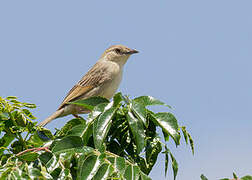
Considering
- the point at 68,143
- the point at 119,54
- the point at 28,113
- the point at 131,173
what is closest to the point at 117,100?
the point at 68,143

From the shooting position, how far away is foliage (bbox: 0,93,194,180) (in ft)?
9.12

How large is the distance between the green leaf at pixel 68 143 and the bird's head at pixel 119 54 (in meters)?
5.53

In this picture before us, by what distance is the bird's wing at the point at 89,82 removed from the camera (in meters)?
8.02

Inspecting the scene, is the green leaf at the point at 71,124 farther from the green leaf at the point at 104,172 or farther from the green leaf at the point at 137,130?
the green leaf at the point at 104,172

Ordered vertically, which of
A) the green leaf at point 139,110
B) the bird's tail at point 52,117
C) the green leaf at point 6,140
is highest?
the green leaf at point 139,110

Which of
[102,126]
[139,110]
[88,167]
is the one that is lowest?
[88,167]

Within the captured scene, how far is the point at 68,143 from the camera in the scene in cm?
302

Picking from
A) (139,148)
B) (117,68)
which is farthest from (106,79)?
(139,148)

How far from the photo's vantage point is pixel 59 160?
2879mm

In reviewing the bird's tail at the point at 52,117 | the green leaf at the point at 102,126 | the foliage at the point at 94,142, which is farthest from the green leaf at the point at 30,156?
the bird's tail at the point at 52,117

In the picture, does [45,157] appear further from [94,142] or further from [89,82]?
[89,82]

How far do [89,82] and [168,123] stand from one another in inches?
192

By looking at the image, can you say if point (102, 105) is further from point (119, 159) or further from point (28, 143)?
point (28, 143)

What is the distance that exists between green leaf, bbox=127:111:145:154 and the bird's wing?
4.68 metres
